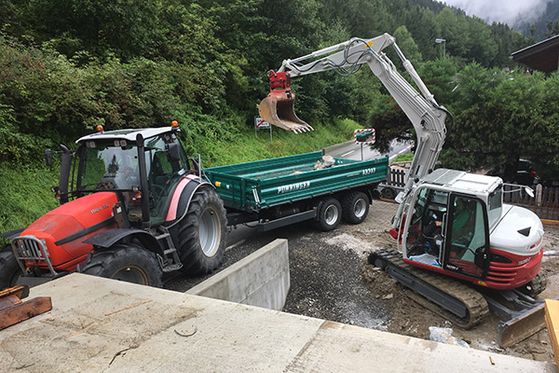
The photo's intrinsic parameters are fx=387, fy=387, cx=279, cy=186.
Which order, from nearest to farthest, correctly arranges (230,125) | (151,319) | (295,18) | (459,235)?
(151,319), (459,235), (230,125), (295,18)

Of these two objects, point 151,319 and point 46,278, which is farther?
point 46,278

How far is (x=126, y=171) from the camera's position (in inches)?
197

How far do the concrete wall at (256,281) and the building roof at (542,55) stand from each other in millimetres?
14424

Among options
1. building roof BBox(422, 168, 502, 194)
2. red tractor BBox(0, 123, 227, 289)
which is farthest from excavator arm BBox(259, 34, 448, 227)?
red tractor BBox(0, 123, 227, 289)

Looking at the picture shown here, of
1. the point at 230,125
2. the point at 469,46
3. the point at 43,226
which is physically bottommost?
the point at 43,226

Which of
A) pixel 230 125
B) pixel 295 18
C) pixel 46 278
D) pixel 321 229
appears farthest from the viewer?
pixel 295 18

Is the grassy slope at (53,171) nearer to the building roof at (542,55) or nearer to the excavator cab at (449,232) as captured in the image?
→ the excavator cab at (449,232)

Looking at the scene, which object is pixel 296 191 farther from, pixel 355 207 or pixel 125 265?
pixel 125 265

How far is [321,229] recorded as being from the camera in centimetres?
827

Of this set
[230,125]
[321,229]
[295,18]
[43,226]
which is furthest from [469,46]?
[43,226]

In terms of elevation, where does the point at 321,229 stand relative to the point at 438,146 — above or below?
below

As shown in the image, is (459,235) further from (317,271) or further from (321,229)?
(321,229)

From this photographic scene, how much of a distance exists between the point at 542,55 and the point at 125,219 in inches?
694

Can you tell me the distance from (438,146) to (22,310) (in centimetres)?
692
